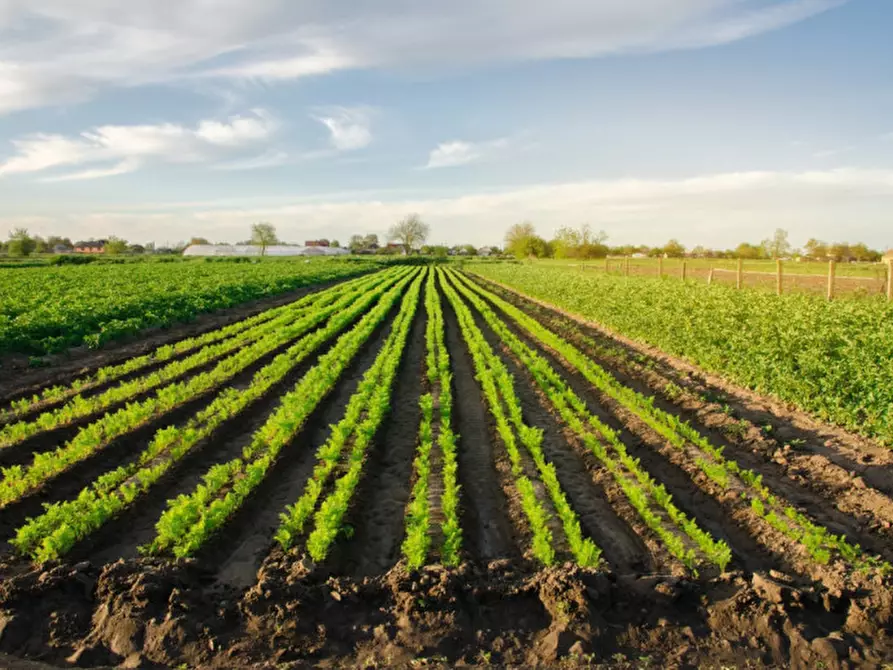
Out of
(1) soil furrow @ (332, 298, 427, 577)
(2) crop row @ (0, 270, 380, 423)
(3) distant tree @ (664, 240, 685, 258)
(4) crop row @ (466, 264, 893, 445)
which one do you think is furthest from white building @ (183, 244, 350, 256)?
(1) soil furrow @ (332, 298, 427, 577)

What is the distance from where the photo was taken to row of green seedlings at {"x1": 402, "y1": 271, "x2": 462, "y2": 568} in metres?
5.31

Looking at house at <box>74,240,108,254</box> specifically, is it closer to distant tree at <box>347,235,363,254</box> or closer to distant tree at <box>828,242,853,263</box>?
distant tree at <box>347,235,363,254</box>

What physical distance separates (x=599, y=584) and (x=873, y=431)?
566cm

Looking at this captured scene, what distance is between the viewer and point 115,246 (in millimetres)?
110188

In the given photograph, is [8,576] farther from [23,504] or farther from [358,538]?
[358,538]

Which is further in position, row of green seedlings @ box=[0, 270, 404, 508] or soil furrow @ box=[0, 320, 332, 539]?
row of green seedlings @ box=[0, 270, 404, 508]

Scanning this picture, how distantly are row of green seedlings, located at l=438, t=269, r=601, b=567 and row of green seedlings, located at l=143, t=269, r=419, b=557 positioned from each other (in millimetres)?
2980

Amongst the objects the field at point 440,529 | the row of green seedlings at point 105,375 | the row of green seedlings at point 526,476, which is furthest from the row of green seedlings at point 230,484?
the row of green seedlings at point 105,375

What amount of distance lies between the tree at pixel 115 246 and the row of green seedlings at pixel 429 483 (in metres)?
115

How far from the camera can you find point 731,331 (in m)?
12.4

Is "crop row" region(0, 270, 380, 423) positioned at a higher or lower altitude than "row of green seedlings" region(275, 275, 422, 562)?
higher

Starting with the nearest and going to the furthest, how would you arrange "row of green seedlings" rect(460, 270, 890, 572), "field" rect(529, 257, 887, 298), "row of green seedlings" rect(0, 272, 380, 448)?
"row of green seedlings" rect(460, 270, 890, 572) < "row of green seedlings" rect(0, 272, 380, 448) < "field" rect(529, 257, 887, 298)

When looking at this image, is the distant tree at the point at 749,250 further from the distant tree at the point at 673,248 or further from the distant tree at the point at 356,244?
the distant tree at the point at 356,244

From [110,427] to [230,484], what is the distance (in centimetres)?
250
